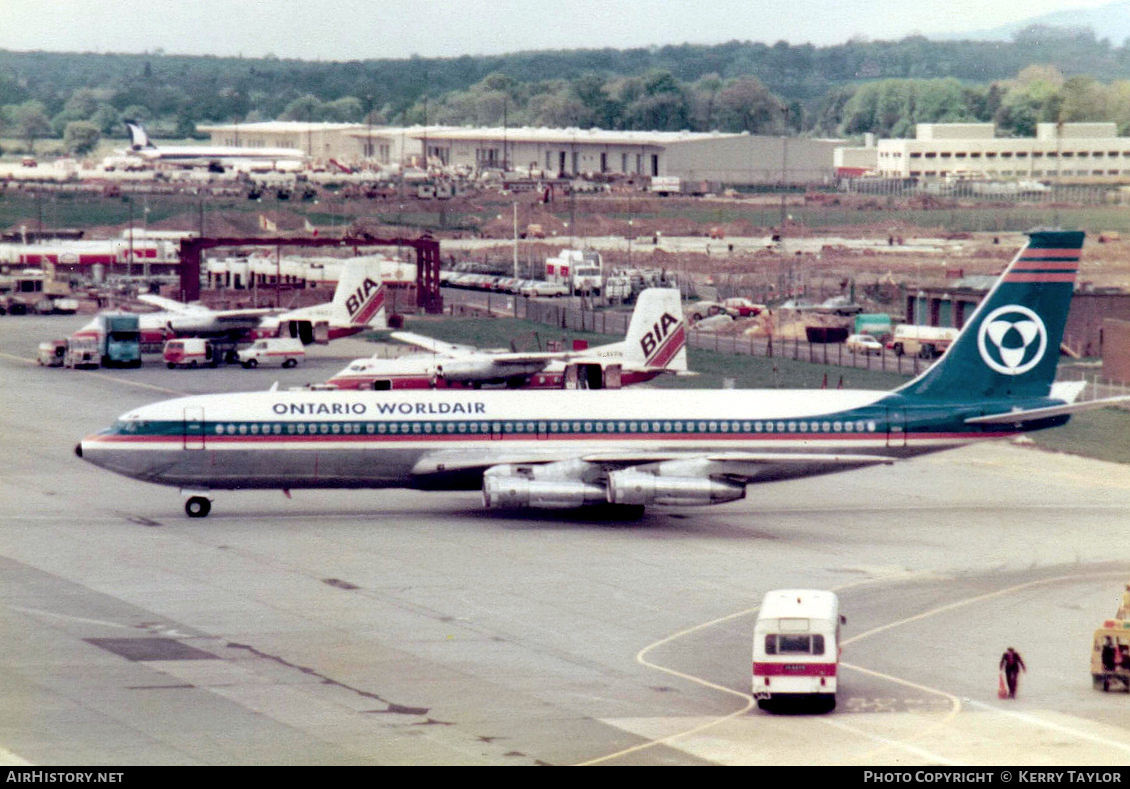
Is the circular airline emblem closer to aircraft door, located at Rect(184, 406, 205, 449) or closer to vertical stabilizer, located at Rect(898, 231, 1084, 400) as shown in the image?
vertical stabilizer, located at Rect(898, 231, 1084, 400)

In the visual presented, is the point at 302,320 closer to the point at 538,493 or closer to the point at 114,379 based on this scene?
the point at 114,379

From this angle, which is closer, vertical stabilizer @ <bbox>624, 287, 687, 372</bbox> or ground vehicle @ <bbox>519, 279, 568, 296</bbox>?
vertical stabilizer @ <bbox>624, 287, 687, 372</bbox>

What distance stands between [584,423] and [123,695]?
1014 inches

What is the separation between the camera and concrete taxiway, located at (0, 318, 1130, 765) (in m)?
35.9

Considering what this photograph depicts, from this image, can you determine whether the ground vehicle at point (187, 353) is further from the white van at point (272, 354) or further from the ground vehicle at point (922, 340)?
the ground vehicle at point (922, 340)

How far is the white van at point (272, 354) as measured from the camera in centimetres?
11194

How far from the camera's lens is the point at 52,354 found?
11075 cm

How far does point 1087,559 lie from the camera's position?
5619 cm

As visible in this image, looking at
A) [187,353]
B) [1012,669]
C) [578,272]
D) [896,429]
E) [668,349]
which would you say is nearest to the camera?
[1012,669]

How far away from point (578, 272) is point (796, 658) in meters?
117

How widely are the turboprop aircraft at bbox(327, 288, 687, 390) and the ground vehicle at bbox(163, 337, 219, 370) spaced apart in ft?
66.8

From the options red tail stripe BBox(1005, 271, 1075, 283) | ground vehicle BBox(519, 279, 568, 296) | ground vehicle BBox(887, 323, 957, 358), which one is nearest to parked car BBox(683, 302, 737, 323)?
ground vehicle BBox(519, 279, 568, 296)

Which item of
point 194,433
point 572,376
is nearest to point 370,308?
point 572,376
